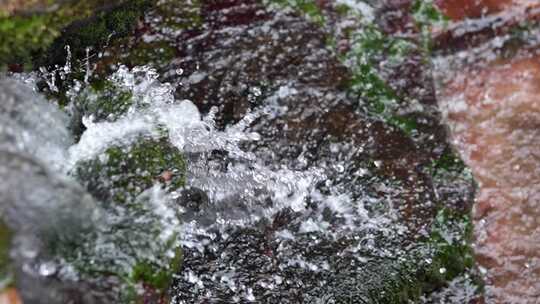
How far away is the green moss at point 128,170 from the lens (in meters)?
2.77

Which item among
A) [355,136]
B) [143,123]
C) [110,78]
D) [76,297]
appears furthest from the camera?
[355,136]

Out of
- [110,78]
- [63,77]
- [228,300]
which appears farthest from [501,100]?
[63,77]

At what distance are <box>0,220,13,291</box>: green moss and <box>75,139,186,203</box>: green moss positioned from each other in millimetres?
530

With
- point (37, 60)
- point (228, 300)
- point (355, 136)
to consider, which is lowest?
point (228, 300)

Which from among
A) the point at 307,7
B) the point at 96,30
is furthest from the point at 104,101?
the point at 307,7

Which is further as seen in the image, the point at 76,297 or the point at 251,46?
the point at 251,46

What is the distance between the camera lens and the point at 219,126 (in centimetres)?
345

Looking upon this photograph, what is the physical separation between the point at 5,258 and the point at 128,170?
0.71 meters

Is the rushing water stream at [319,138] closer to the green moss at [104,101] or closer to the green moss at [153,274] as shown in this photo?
the green moss at [104,101]

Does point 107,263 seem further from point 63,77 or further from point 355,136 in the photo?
point 355,136

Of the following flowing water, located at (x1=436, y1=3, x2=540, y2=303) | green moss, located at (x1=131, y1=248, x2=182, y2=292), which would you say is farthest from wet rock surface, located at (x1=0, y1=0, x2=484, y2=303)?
green moss, located at (x1=131, y1=248, x2=182, y2=292)

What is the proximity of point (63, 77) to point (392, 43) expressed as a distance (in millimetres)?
1938

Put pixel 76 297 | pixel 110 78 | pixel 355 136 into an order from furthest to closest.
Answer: pixel 355 136
pixel 110 78
pixel 76 297

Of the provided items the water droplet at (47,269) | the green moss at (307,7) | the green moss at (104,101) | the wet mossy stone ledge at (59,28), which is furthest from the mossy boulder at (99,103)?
the green moss at (307,7)
